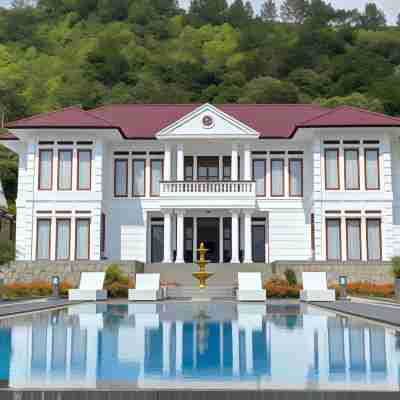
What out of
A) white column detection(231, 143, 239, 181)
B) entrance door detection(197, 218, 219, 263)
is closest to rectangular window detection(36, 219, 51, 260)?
entrance door detection(197, 218, 219, 263)

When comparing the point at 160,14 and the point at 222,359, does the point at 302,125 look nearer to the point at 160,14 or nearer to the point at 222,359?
the point at 222,359

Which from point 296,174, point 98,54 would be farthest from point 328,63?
point 296,174

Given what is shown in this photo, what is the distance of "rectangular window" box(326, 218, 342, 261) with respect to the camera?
33.7m

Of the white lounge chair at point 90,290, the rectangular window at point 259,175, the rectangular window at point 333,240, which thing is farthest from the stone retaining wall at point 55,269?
the rectangular window at point 333,240

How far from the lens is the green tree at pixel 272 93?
78625mm

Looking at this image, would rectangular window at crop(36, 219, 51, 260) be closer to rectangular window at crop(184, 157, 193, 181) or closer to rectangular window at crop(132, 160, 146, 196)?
rectangular window at crop(132, 160, 146, 196)

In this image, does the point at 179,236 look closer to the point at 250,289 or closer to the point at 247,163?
the point at 247,163

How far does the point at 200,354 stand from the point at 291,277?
20.1 meters

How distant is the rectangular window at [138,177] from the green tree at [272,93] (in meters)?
43.7

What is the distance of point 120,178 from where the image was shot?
1459 inches

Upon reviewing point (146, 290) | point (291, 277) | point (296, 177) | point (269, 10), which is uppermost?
point (269, 10)

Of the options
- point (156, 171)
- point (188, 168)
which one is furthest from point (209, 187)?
point (156, 171)

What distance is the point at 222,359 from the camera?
357 inches

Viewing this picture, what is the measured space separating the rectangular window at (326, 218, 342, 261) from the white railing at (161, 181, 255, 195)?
474cm
